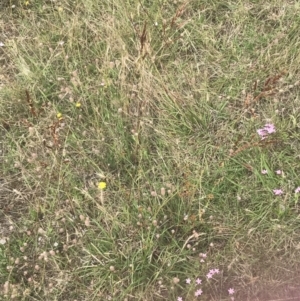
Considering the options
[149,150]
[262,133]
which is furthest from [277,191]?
[149,150]

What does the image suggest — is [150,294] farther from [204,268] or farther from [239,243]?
[239,243]

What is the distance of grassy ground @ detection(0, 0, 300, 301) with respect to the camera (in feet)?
7.81

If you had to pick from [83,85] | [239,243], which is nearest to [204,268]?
[239,243]

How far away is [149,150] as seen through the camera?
8.90 ft

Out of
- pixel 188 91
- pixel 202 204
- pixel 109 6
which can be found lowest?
pixel 202 204

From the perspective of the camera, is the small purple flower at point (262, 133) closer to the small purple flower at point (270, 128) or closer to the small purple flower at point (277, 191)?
the small purple flower at point (270, 128)

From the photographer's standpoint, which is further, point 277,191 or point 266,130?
point 266,130

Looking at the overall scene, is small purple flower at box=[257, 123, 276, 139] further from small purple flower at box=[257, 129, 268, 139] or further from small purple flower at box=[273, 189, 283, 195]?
small purple flower at box=[273, 189, 283, 195]

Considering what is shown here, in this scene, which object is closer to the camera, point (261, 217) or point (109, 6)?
point (261, 217)

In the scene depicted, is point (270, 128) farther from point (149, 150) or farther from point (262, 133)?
point (149, 150)

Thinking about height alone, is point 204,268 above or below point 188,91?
below

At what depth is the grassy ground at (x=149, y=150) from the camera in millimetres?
2381

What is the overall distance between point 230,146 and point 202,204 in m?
0.39

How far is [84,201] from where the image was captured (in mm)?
2561
